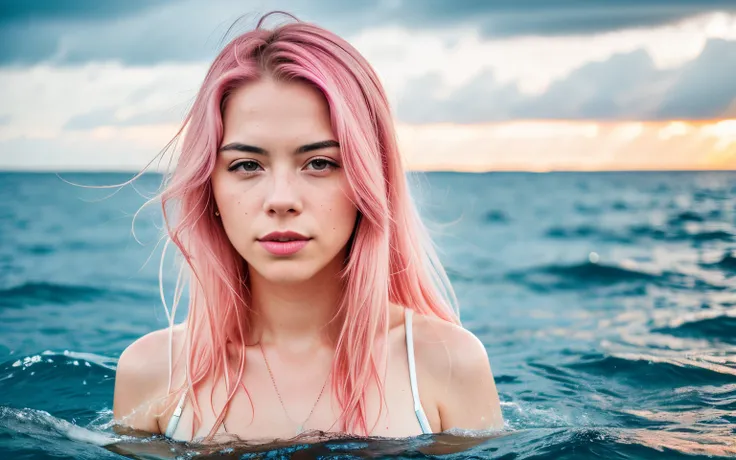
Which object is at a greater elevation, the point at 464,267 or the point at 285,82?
the point at 464,267

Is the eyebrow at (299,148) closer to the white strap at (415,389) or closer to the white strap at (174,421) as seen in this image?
the white strap at (415,389)

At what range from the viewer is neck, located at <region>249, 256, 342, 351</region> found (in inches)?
118

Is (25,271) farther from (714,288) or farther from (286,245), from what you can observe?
(286,245)

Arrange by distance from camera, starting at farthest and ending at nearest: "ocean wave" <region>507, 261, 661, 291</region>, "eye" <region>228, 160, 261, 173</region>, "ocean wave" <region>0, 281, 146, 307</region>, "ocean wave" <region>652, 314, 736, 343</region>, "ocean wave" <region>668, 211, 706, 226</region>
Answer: "ocean wave" <region>668, 211, 706, 226</region> < "ocean wave" <region>507, 261, 661, 291</region> < "ocean wave" <region>0, 281, 146, 307</region> < "ocean wave" <region>652, 314, 736, 343</region> < "eye" <region>228, 160, 261, 173</region>

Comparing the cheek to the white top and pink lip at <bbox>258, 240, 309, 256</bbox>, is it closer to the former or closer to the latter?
pink lip at <bbox>258, 240, 309, 256</bbox>

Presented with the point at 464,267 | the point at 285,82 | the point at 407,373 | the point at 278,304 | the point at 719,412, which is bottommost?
the point at 719,412

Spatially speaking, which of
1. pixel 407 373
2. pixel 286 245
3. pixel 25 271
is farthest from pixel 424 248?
pixel 25 271

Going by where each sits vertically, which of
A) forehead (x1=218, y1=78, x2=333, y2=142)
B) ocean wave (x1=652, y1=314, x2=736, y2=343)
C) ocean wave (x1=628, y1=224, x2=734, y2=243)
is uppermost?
ocean wave (x1=628, y1=224, x2=734, y2=243)

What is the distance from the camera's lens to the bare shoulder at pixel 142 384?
312 centimetres

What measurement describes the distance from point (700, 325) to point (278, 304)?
17.8ft

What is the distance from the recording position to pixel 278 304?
9.95 feet

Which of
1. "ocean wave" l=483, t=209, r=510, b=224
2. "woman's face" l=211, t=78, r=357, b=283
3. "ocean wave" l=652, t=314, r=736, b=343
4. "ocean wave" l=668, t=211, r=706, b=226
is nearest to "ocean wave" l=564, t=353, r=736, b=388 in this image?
"ocean wave" l=652, t=314, r=736, b=343

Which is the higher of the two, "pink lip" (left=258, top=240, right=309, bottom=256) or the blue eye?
the blue eye

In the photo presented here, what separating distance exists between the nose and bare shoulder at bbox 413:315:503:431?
0.82 m
